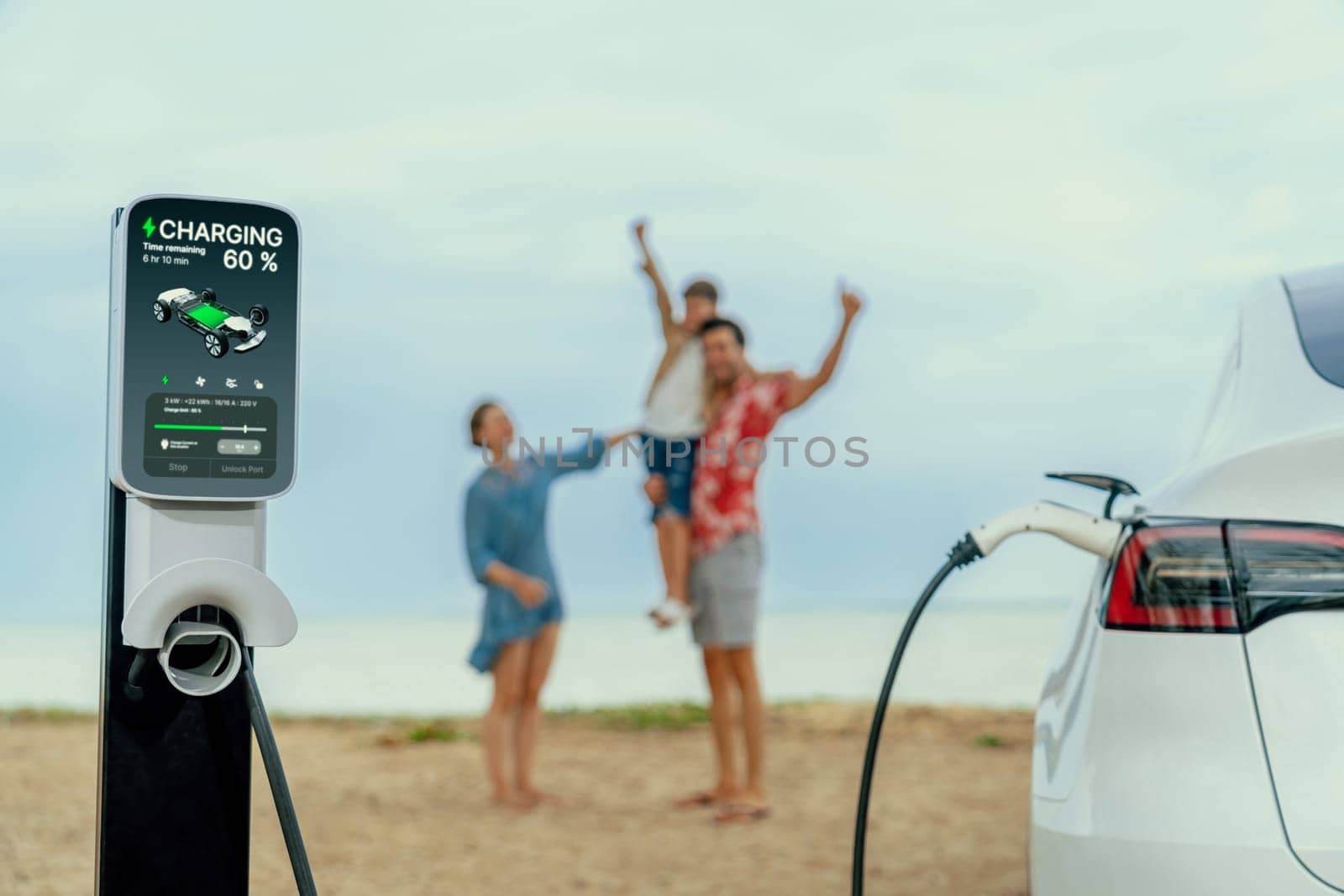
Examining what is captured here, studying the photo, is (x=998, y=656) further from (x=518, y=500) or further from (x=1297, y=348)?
(x=1297, y=348)

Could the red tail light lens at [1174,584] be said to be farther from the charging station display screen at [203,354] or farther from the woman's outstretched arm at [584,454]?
the woman's outstretched arm at [584,454]

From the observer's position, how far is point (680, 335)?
4551mm

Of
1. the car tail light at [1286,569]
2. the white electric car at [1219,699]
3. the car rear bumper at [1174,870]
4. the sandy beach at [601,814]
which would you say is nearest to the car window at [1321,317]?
the white electric car at [1219,699]

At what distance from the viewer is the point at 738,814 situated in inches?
161

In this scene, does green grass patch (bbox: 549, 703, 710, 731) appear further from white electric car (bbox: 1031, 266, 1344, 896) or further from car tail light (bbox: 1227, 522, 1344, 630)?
car tail light (bbox: 1227, 522, 1344, 630)

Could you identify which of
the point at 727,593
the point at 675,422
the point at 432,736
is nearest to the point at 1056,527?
the point at 727,593

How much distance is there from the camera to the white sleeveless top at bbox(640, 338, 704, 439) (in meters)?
4.30

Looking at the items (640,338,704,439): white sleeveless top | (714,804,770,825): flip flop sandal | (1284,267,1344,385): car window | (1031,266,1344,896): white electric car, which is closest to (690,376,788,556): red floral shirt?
(640,338,704,439): white sleeveless top

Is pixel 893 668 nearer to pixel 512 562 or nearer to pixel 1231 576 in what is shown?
pixel 1231 576

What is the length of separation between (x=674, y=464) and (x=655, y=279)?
849 mm

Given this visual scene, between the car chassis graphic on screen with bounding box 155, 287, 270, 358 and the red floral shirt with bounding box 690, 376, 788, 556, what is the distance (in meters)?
2.85

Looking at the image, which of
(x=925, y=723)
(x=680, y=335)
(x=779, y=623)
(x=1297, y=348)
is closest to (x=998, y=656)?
(x=779, y=623)

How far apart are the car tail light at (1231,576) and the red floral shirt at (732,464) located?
2784 millimetres

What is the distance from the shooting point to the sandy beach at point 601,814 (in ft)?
11.6
